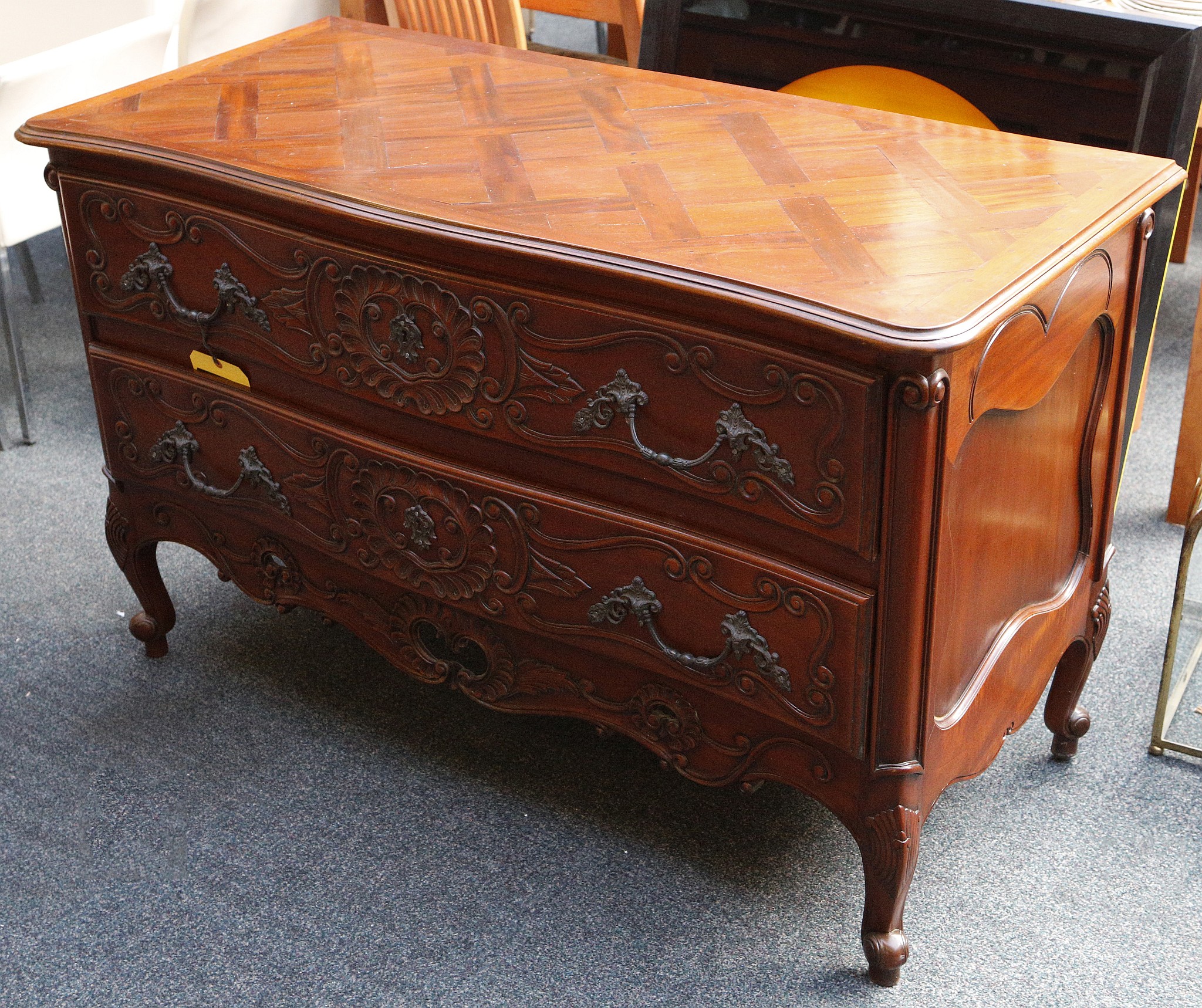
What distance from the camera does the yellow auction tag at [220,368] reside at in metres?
1.67

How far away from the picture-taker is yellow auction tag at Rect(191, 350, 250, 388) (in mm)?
1668

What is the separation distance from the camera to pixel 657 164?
148cm

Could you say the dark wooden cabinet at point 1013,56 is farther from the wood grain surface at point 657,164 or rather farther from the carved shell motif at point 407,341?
the carved shell motif at point 407,341

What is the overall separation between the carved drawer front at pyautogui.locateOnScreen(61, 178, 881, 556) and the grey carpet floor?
0.56m

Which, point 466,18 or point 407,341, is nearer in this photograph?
point 407,341

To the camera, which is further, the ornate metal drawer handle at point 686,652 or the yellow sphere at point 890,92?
the yellow sphere at point 890,92

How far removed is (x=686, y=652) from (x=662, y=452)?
0.25 m

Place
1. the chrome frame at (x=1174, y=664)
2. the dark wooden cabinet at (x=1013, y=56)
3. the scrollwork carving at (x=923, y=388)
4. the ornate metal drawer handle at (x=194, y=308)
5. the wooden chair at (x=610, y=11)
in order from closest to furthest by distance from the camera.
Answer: the scrollwork carving at (x=923, y=388)
the ornate metal drawer handle at (x=194, y=308)
the chrome frame at (x=1174, y=664)
the dark wooden cabinet at (x=1013, y=56)
the wooden chair at (x=610, y=11)

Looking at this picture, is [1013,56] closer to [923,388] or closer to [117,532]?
[923,388]

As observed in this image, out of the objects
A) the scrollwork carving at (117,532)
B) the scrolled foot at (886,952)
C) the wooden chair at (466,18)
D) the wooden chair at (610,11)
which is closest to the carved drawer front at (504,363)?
the scrollwork carving at (117,532)

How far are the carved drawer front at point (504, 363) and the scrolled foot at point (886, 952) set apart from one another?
0.51 m

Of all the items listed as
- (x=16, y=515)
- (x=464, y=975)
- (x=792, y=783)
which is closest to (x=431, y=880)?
(x=464, y=975)

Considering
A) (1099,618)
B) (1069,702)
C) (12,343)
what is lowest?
(1069,702)

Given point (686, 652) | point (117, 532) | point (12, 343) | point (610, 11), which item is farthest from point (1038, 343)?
point (12, 343)
